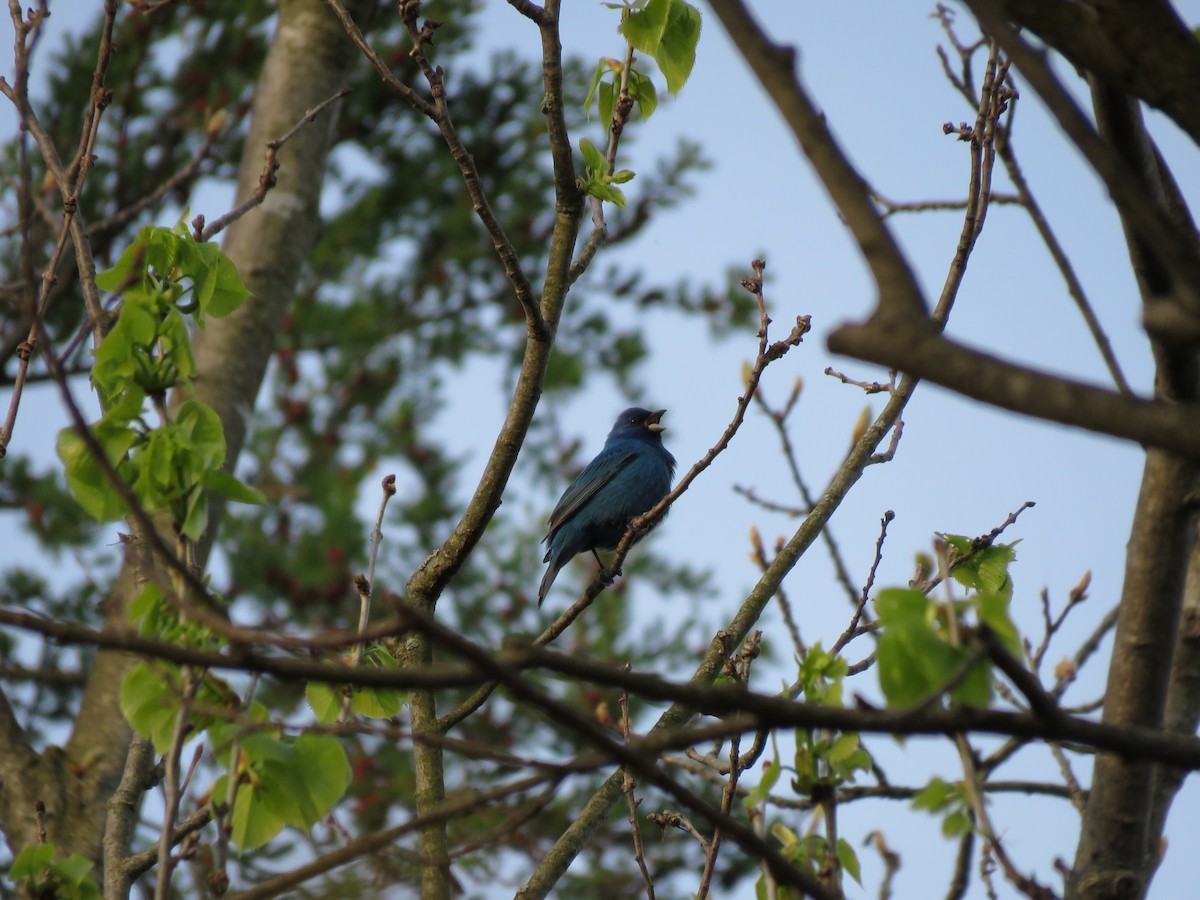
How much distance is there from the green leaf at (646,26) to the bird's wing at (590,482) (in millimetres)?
4922

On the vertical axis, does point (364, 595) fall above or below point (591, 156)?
below

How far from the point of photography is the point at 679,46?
3.52 m

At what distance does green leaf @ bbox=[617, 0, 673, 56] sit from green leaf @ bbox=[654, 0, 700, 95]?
0.03 metres

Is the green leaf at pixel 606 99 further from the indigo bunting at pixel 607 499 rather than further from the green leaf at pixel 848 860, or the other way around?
the indigo bunting at pixel 607 499

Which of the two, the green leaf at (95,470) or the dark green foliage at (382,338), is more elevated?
the dark green foliage at (382,338)

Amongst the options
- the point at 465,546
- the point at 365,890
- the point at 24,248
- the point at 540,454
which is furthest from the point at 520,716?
the point at 24,248

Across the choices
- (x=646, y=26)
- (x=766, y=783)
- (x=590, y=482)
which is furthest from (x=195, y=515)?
(x=590, y=482)

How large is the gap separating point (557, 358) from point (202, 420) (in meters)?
8.28

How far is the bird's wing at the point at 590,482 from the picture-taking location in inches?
324

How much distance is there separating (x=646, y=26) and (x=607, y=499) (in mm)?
4976

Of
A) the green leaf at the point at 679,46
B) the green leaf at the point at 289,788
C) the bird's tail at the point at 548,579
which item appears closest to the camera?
the green leaf at the point at 289,788

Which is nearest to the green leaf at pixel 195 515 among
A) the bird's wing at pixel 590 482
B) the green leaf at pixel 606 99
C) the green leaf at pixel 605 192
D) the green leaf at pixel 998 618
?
the green leaf at pixel 998 618

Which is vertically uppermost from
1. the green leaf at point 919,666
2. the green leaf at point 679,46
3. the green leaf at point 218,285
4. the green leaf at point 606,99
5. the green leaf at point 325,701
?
the green leaf at point 606,99

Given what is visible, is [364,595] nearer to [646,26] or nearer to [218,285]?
[218,285]
